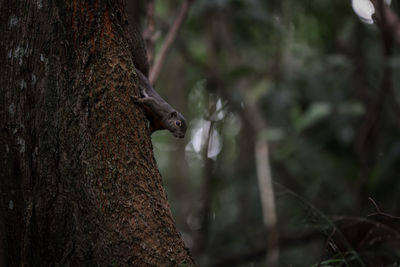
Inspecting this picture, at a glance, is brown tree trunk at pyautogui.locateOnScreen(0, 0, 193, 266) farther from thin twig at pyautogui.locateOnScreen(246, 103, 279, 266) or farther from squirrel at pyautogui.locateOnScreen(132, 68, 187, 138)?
thin twig at pyautogui.locateOnScreen(246, 103, 279, 266)

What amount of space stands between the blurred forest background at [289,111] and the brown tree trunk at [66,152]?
2750mm

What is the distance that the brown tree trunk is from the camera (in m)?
1.84

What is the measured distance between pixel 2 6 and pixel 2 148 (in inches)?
23.2

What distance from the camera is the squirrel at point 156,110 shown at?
2.19 m

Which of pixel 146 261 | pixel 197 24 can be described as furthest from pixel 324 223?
pixel 197 24

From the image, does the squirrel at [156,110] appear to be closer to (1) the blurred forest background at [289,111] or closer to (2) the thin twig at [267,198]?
(2) the thin twig at [267,198]

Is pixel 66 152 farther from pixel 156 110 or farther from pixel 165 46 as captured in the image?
pixel 165 46

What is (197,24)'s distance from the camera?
6066mm

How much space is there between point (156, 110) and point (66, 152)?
0.58 m

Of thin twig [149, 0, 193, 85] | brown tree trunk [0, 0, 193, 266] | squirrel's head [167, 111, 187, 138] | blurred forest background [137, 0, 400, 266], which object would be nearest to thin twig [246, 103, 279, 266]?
blurred forest background [137, 0, 400, 266]

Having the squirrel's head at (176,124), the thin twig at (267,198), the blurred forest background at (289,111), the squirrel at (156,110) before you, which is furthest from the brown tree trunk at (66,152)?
the blurred forest background at (289,111)

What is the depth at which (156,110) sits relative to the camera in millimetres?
2299

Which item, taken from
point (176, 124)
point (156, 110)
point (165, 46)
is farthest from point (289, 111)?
point (156, 110)

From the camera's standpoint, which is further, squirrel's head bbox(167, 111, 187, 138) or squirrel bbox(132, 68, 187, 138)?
squirrel's head bbox(167, 111, 187, 138)
